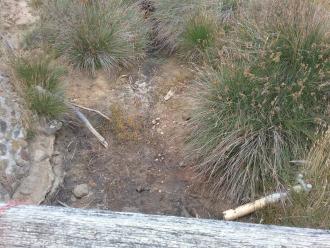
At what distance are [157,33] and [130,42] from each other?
1.61 feet

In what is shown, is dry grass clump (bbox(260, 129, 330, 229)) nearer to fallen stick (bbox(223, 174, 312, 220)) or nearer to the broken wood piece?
fallen stick (bbox(223, 174, 312, 220))

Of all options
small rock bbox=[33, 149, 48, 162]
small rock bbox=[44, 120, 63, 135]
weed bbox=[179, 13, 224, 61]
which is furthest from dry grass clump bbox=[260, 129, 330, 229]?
small rock bbox=[44, 120, 63, 135]

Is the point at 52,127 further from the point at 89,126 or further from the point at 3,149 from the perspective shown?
the point at 3,149

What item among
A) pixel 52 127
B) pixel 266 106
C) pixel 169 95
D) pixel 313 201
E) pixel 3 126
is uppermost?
pixel 266 106

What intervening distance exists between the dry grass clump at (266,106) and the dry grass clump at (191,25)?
82 cm

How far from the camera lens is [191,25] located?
5840 mm

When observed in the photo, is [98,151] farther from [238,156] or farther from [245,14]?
[245,14]

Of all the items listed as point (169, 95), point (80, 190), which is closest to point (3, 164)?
point (80, 190)

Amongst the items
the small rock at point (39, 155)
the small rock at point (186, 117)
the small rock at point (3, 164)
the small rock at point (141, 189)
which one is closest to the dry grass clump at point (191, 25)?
the small rock at point (186, 117)

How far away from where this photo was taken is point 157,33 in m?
6.38

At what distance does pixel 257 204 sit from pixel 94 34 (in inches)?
110

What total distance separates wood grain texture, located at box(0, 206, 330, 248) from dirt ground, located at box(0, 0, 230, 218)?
6.66ft

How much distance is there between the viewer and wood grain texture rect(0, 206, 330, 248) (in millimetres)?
2402

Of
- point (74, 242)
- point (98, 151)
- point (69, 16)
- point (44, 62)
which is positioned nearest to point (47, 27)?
point (69, 16)
